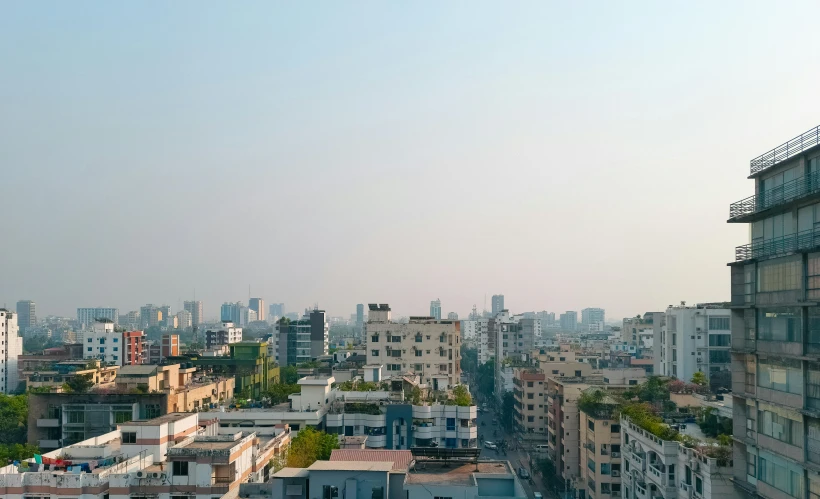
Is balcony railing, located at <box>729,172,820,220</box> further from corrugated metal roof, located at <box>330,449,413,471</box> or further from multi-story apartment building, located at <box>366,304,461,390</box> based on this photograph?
multi-story apartment building, located at <box>366,304,461,390</box>

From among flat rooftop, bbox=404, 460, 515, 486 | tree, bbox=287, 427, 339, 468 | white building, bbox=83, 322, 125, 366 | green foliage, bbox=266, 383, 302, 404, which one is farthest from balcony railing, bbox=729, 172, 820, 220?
white building, bbox=83, 322, 125, 366

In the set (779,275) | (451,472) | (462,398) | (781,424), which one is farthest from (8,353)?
(779,275)

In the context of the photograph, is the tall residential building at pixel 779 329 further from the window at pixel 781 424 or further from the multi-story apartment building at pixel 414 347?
the multi-story apartment building at pixel 414 347

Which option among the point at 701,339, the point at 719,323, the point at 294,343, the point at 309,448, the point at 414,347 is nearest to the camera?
the point at 309,448

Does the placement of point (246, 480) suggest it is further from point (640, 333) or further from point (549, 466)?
point (640, 333)

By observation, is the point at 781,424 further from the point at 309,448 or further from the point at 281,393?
the point at 281,393
